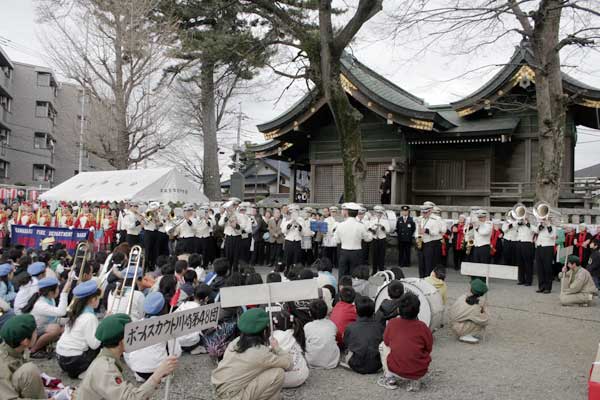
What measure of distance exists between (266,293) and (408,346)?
1553 mm

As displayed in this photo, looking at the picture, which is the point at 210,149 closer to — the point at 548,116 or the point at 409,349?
the point at 548,116

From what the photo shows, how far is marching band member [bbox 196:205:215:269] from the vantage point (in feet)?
41.3

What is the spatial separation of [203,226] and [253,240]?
1.64m

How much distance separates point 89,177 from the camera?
18922mm

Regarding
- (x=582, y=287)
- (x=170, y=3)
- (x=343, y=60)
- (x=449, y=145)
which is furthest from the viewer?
(x=170, y=3)

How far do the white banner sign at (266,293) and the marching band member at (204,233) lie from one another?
26.0ft

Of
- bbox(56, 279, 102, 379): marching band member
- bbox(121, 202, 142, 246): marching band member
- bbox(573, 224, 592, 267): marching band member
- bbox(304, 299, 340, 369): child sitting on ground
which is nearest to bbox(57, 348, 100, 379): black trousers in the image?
bbox(56, 279, 102, 379): marching band member

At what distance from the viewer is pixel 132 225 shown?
1252cm

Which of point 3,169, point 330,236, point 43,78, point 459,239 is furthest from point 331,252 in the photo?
point 43,78

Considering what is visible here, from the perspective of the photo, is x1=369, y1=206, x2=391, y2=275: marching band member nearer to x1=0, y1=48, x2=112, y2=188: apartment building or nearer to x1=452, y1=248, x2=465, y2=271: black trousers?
x1=452, y1=248, x2=465, y2=271: black trousers

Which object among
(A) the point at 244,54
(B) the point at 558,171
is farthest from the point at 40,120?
(B) the point at 558,171

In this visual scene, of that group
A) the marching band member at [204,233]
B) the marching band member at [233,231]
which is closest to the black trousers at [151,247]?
the marching band member at [204,233]

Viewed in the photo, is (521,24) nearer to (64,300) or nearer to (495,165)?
(495,165)

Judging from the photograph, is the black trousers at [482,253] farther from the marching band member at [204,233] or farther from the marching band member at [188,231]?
the marching band member at [188,231]
